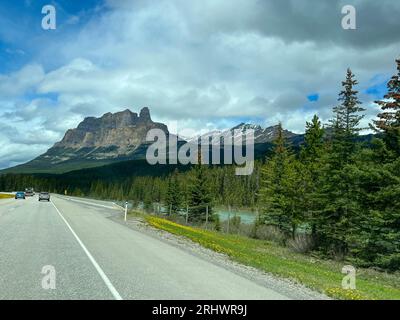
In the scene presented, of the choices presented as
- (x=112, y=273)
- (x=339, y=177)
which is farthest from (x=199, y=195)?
(x=112, y=273)

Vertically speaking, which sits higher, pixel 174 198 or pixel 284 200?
pixel 284 200

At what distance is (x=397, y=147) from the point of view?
21.5 metres

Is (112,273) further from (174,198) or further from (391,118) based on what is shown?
(174,198)

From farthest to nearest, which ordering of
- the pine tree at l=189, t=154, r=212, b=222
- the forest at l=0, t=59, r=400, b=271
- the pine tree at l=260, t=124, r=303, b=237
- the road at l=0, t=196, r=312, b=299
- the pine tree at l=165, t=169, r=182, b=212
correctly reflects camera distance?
the pine tree at l=165, t=169, r=182, b=212, the pine tree at l=189, t=154, r=212, b=222, the pine tree at l=260, t=124, r=303, b=237, the forest at l=0, t=59, r=400, b=271, the road at l=0, t=196, r=312, b=299

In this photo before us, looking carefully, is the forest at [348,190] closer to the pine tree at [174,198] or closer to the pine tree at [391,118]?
the pine tree at [391,118]

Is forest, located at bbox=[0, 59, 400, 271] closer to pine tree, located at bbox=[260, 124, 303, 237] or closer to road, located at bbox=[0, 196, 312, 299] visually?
pine tree, located at bbox=[260, 124, 303, 237]

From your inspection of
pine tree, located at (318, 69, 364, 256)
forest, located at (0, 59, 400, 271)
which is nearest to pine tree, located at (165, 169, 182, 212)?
forest, located at (0, 59, 400, 271)

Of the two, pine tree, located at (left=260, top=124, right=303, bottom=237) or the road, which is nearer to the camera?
the road

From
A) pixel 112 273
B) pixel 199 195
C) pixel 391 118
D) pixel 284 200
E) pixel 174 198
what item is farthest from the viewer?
pixel 174 198

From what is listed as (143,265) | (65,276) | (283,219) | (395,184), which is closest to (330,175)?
(395,184)

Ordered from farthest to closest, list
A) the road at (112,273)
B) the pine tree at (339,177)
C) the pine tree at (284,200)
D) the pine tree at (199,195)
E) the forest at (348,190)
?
the pine tree at (199,195)
the pine tree at (284,200)
the pine tree at (339,177)
the forest at (348,190)
the road at (112,273)

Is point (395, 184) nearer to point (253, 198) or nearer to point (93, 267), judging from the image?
point (93, 267)

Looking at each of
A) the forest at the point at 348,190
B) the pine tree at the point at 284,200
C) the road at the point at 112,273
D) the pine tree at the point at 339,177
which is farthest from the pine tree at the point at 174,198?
the road at the point at 112,273
